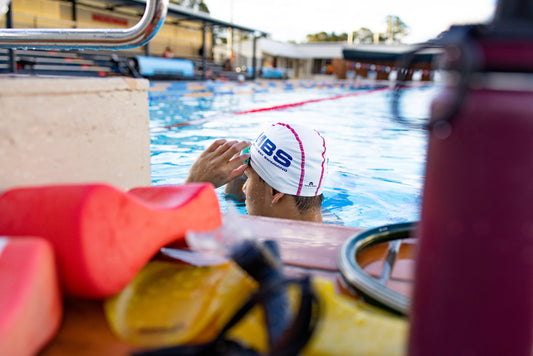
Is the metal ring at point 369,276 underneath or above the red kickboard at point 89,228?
underneath

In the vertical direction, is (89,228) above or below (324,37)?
below

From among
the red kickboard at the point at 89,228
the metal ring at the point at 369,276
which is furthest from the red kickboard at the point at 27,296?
the metal ring at the point at 369,276

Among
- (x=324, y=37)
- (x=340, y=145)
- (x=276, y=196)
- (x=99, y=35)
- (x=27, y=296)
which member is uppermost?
(x=324, y=37)

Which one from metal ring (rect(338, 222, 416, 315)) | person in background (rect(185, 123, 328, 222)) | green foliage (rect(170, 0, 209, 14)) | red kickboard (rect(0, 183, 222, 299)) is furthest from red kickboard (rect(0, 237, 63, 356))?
green foliage (rect(170, 0, 209, 14))

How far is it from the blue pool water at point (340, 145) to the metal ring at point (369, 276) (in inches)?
10.9

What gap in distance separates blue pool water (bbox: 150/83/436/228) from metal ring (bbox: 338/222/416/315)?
0.28 m

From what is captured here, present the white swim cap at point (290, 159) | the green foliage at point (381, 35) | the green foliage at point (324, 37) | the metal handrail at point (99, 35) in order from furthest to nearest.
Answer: the green foliage at point (324, 37) < the green foliage at point (381, 35) < the white swim cap at point (290, 159) < the metal handrail at point (99, 35)

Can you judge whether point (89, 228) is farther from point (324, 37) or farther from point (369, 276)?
point (324, 37)

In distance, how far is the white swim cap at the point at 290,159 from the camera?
2.79 metres

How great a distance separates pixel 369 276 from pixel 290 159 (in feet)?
5.90

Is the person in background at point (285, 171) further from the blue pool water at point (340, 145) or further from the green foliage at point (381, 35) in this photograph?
the green foliage at point (381, 35)

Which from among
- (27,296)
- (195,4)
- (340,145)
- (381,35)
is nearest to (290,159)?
(27,296)

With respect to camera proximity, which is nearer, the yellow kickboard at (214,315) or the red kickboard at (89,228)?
the yellow kickboard at (214,315)

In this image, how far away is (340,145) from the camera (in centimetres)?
773
